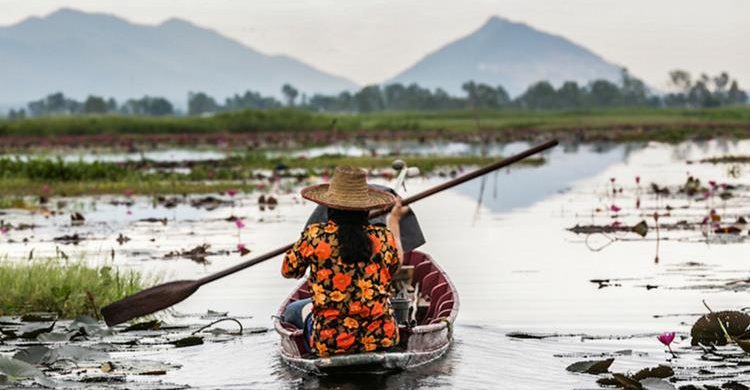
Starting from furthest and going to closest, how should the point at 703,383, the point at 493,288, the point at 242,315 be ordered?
1. the point at 493,288
2. the point at 242,315
3. the point at 703,383

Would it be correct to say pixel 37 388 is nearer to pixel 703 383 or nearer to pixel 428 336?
pixel 428 336

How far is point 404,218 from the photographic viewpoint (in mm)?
11297

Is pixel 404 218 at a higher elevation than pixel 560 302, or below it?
higher

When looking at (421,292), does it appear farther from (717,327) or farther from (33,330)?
(33,330)

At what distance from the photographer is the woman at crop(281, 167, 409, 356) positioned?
902 centimetres

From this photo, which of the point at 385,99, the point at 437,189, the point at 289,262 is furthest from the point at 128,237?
the point at 385,99

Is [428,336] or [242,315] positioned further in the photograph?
[242,315]

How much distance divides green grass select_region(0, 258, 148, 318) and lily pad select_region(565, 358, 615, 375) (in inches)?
190

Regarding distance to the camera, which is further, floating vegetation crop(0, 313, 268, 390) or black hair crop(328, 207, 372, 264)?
floating vegetation crop(0, 313, 268, 390)

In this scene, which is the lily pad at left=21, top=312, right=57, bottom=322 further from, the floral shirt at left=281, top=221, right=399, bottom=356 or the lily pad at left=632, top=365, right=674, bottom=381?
the lily pad at left=632, top=365, right=674, bottom=381

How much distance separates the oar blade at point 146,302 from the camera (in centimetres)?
1114

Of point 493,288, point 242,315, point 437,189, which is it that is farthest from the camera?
point 493,288

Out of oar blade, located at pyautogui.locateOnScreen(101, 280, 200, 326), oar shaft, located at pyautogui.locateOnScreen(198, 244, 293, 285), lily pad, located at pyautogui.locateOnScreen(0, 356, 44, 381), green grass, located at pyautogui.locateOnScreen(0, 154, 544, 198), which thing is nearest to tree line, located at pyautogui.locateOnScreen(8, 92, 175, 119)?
green grass, located at pyautogui.locateOnScreen(0, 154, 544, 198)

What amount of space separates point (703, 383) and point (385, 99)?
168121 millimetres
